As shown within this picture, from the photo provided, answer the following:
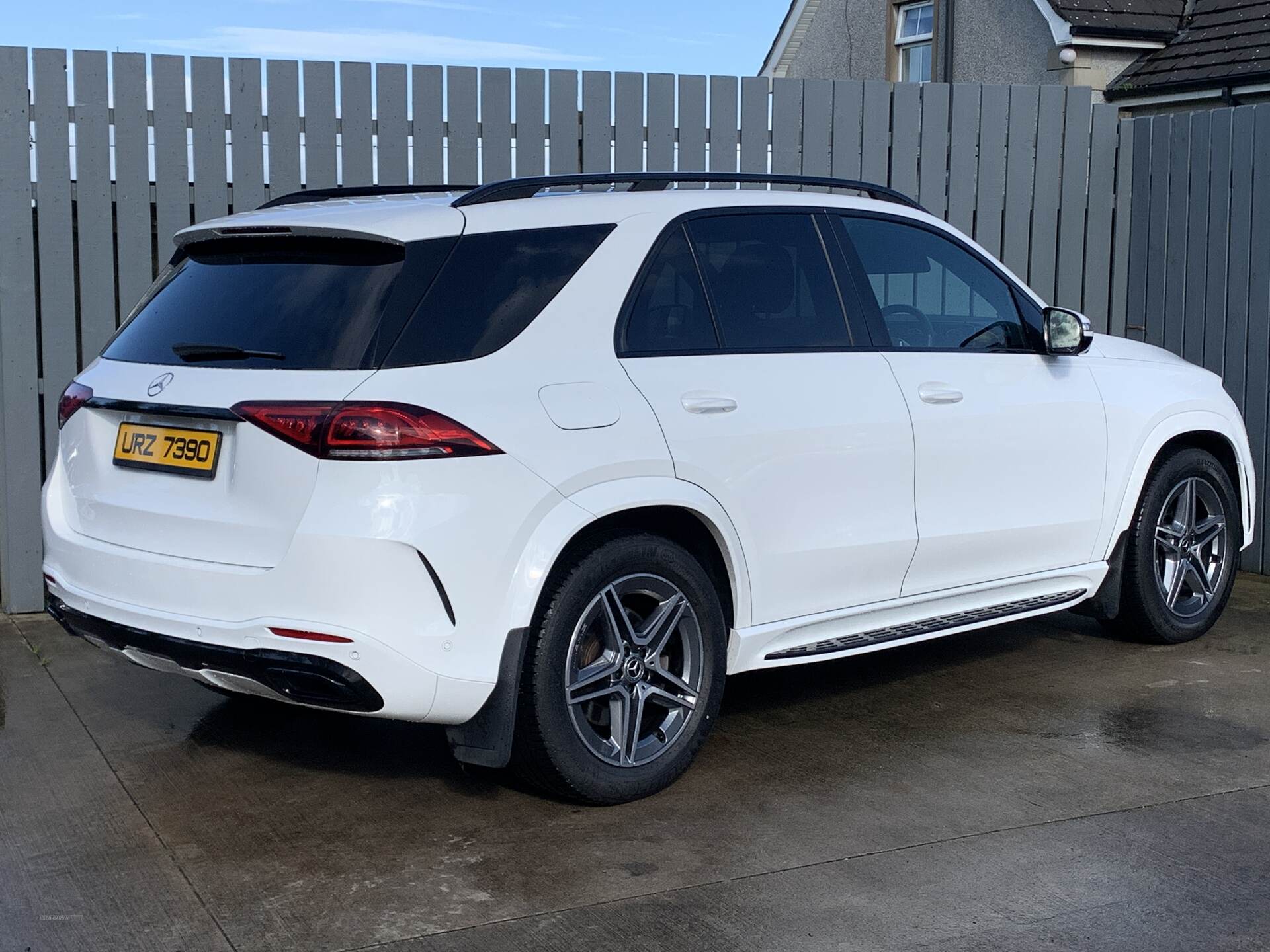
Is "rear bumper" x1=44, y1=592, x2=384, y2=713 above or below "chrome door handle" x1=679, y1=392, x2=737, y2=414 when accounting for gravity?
below

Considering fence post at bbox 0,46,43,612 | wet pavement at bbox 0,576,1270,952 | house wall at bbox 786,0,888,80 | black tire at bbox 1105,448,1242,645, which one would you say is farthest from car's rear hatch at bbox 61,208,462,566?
house wall at bbox 786,0,888,80

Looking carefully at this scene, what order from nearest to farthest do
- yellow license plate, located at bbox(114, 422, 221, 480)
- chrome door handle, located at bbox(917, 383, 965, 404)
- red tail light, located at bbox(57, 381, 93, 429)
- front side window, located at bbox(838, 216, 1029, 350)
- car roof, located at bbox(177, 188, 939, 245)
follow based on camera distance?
yellow license plate, located at bbox(114, 422, 221, 480) < car roof, located at bbox(177, 188, 939, 245) < red tail light, located at bbox(57, 381, 93, 429) < chrome door handle, located at bbox(917, 383, 965, 404) < front side window, located at bbox(838, 216, 1029, 350)

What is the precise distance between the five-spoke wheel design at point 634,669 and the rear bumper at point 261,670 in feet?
2.01

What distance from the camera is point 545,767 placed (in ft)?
13.6

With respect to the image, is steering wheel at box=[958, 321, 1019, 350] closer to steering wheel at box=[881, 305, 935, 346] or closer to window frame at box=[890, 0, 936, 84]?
steering wheel at box=[881, 305, 935, 346]

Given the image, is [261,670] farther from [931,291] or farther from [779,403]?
[931,291]

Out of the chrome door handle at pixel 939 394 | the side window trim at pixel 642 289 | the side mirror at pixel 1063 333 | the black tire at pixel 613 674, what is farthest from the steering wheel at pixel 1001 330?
the black tire at pixel 613 674

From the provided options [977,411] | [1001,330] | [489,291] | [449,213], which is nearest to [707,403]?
[489,291]

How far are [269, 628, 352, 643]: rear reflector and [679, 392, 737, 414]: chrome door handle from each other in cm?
124

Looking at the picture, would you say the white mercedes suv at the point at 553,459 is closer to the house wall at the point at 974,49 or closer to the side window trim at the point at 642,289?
the side window trim at the point at 642,289

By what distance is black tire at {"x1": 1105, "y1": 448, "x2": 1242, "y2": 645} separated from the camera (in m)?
6.10

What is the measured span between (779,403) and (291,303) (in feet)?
4.98

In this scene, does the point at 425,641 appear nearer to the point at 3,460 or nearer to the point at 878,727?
the point at 878,727

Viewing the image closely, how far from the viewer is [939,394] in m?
5.12
